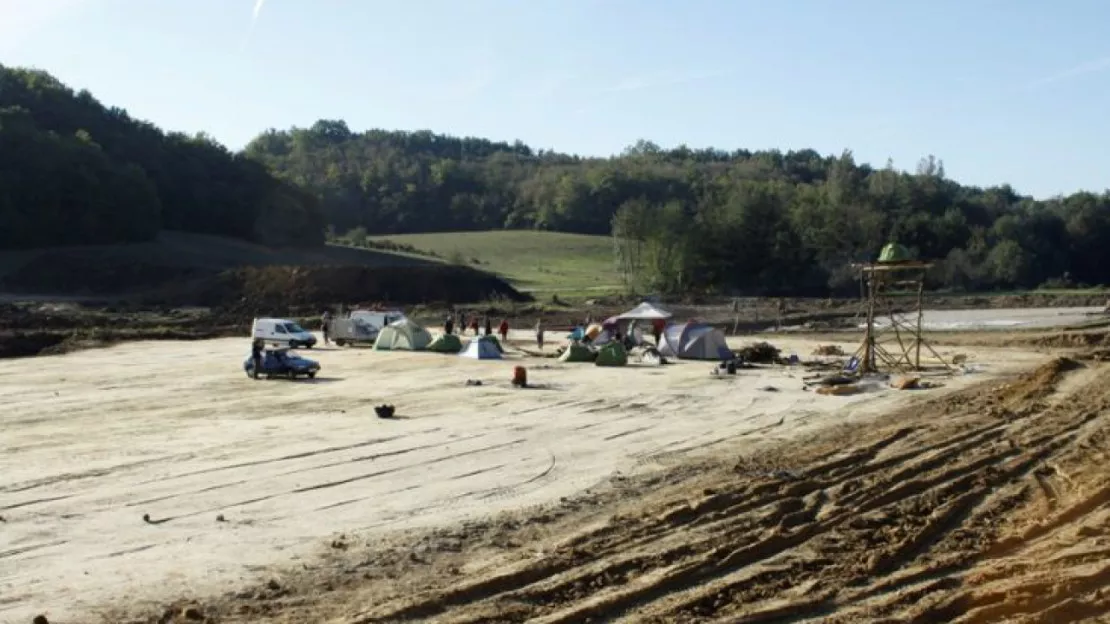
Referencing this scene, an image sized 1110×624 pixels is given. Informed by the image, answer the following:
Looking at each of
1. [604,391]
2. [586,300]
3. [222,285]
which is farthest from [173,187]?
[604,391]

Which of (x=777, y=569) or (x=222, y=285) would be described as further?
(x=222, y=285)

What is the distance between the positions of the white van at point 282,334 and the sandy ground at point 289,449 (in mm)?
7923

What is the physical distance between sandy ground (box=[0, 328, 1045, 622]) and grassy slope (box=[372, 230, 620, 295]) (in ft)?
201

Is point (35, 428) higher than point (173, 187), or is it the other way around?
point (173, 187)

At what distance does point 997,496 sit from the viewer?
1623cm

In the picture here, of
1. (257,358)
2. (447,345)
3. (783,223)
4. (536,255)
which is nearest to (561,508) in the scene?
(257,358)

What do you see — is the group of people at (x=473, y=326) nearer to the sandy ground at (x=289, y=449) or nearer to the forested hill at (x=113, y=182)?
the sandy ground at (x=289, y=449)

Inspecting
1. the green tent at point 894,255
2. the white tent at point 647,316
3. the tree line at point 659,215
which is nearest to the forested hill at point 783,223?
the tree line at point 659,215

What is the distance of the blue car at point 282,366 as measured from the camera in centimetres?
3553

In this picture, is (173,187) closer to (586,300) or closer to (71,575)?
(586,300)

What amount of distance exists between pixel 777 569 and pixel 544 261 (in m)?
113

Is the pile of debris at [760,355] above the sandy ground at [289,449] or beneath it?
above

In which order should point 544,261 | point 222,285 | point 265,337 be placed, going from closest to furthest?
point 265,337
point 222,285
point 544,261

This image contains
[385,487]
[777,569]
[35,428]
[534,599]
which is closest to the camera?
[534,599]
